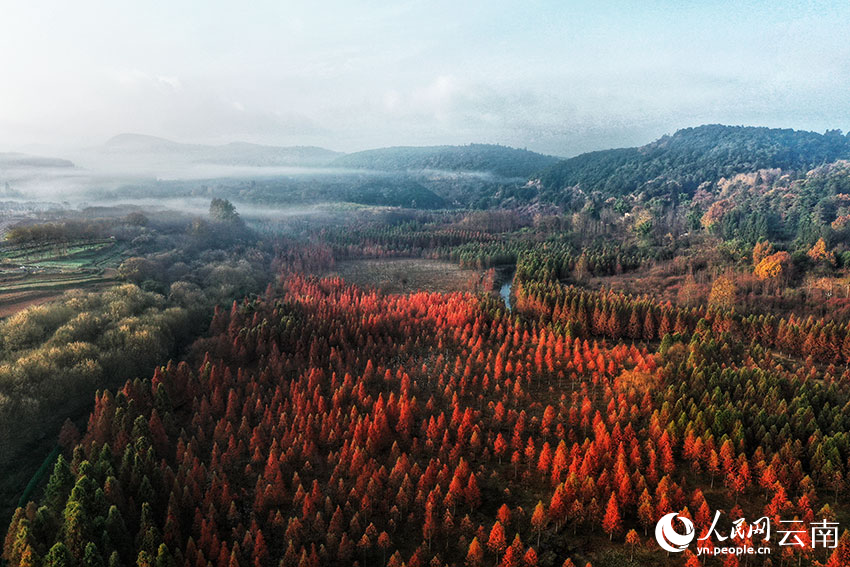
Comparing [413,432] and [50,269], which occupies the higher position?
[50,269]

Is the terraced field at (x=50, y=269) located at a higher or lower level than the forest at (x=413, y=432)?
higher

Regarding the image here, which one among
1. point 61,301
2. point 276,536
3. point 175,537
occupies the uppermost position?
point 61,301

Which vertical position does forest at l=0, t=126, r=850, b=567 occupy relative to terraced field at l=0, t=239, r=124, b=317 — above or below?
below

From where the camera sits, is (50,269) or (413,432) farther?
(50,269)

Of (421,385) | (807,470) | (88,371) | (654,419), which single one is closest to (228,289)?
(88,371)

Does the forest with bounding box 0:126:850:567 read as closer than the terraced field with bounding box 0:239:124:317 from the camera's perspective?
Yes

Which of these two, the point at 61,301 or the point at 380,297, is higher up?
the point at 61,301

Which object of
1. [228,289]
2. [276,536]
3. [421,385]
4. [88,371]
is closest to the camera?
[276,536]

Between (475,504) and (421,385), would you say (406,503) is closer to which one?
(475,504)

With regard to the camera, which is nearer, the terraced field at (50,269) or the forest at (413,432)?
the forest at (413,432)

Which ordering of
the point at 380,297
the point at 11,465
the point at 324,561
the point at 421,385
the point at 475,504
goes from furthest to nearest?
the point at 380,297 < the point at 421,385 < the point at 11,465 < the point at 475,504 < the point at 324,561

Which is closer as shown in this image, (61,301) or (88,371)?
(88,371)
